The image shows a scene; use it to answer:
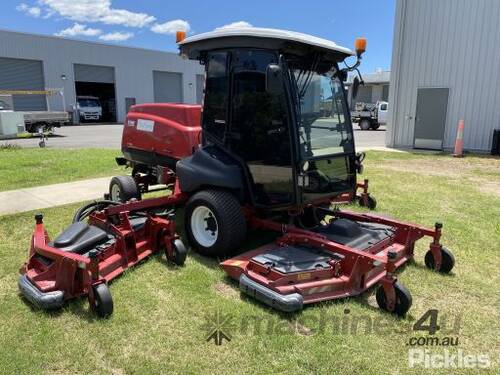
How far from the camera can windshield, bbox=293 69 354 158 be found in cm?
406

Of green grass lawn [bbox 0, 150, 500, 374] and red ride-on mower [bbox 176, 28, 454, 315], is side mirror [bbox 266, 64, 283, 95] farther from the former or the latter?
green grass lawn [bbox 0, 150, 500, 374]

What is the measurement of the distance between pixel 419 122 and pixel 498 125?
2.43 metres

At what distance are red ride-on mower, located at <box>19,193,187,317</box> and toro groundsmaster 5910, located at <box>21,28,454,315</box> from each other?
2cm

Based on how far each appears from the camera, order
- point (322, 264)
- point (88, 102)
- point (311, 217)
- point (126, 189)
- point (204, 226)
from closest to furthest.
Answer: point (322, 264)
point (204, 226)
point (311, 217)
point (126, 189)
point (88, 102)

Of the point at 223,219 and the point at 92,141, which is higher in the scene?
the point at 223,219

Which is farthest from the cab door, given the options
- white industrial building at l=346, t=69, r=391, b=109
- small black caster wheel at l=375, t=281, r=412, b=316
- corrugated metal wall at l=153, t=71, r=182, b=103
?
white industrial building at l=346, t=69, r=391, b=109

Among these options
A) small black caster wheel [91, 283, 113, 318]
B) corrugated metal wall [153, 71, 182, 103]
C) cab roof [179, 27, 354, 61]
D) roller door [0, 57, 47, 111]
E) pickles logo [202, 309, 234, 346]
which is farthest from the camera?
corrugated metal wall [153, 71, 182, 103]

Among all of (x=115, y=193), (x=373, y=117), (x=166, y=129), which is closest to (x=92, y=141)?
(x=115, y=193)

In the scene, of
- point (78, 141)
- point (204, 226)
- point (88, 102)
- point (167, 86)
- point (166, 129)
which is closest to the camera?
point (204, 226)

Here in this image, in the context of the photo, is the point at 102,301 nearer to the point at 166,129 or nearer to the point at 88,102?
the point at 166,129

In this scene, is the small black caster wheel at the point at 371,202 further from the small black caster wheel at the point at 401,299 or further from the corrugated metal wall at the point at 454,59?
the corrugated metal wall at the point at 454,59

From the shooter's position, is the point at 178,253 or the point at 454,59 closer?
the point at 178,253

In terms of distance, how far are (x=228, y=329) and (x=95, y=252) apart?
1366 mm

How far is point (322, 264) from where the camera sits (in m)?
3.56
